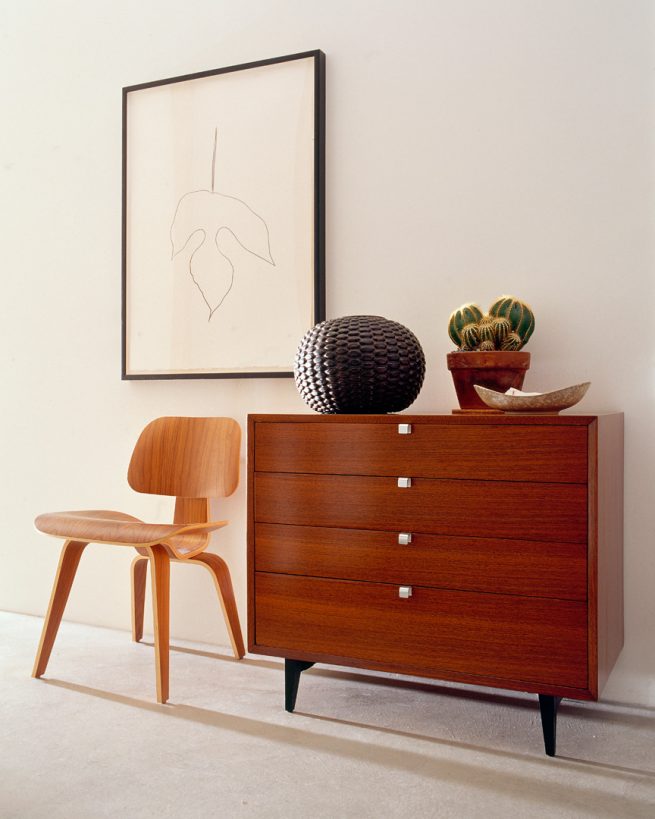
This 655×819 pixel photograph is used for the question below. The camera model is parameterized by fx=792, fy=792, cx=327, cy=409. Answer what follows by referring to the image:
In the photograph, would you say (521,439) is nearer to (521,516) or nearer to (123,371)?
(521,516)

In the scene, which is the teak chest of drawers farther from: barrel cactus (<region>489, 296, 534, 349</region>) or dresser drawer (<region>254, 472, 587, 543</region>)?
barrel cactus (<region>489, 296, 534, 349</region>)

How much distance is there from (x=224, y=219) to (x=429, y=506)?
4.03 feet

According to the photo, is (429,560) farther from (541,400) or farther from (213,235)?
(213,235)

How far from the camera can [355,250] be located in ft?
7.67

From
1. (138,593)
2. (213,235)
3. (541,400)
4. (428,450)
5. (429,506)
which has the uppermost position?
(213,235)

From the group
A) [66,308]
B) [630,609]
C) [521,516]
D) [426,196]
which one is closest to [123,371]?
[66,308]

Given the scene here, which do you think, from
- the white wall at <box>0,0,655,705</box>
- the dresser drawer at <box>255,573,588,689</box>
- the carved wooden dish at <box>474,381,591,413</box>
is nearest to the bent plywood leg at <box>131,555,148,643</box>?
the white wall at <box>0,0,655,705</box>

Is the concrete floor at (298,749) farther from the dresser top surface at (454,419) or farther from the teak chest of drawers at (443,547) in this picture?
the dresser top surface at (454,419)

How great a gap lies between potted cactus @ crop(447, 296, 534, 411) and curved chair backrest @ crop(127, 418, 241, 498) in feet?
2.49

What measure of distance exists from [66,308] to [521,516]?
184cm

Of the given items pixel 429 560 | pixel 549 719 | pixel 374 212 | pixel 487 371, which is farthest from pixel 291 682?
pixel 374 212

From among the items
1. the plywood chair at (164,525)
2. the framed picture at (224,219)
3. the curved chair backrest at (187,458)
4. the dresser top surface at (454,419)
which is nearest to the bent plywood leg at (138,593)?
the plywood chair at (164,525)

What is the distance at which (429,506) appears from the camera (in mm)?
1771

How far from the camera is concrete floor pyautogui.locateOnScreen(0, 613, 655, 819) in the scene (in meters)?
1.52
